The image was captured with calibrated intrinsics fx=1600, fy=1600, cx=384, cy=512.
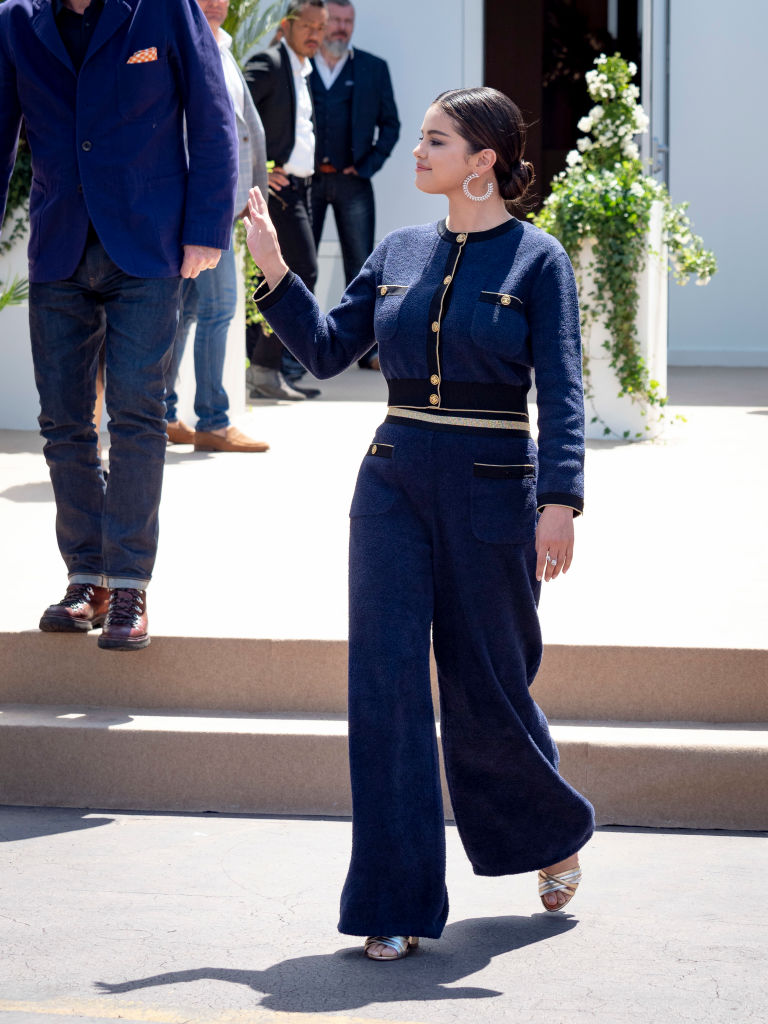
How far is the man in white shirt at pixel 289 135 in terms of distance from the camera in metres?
8.17

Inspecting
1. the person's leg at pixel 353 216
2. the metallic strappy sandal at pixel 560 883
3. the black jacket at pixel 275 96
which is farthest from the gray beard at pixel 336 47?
the metallic strappy sandal at pixel 560 883

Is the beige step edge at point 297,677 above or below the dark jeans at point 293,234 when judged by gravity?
below

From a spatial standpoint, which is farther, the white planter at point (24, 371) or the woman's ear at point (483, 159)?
the white planter at point (24, 371)

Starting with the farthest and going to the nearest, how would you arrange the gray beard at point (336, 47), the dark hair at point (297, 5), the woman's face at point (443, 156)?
1. the gray beard at point (336, 47)
2. the dark hair at point (297, 5)
3. the woman's face at point (443, 156)

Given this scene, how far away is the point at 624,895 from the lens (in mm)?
3109

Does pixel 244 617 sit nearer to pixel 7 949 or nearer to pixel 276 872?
pixel 276 872

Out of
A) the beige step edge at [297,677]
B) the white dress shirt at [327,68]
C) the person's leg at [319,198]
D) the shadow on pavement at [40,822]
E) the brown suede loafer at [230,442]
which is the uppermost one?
the white dress shirt at [327,68]

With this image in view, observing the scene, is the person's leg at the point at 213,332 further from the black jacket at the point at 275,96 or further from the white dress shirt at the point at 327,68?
the white dress shirt at the point at 327,68

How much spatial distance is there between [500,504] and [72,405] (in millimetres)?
1494

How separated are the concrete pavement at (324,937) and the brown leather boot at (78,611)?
53 centimetres

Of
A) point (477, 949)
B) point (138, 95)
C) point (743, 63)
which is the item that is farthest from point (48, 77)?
point (743, 63)

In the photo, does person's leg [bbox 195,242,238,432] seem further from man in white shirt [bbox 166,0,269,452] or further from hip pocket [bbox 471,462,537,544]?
hip pocket [bbox 471,462,537,544]

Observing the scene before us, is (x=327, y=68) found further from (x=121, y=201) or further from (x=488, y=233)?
(x=488, y=233)

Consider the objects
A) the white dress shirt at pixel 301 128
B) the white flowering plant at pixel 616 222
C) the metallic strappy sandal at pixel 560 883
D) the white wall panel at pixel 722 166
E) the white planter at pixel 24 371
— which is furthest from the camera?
the white wall panel at pixel 722 166
